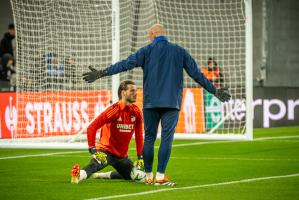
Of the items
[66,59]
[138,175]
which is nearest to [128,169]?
[138,175]

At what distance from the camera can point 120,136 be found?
1124 cm

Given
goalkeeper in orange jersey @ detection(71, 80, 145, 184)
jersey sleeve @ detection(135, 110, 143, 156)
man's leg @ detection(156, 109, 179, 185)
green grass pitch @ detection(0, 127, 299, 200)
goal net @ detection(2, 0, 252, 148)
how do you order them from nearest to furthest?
1. green grass pitch @ detection(0, 127, 299, 200)
2. man's leg @ detection(156, 109, 179, 185)
3. goalkeeper in orange jersey @ detection(71, 80, 145, 184)
4. jersey sleeve @ detection(135, 110, 143, 156)
5. goal net @ detection(2, 0, 252, 148)

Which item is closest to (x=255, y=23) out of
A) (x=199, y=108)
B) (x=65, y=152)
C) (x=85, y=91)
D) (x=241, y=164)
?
(x=199, y=108)

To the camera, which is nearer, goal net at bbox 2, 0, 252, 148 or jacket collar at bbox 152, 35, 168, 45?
jacket collar at bbox 152, 35, 168, 45

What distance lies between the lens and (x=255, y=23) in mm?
29781

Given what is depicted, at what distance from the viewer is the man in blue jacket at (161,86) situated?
10.6 metres

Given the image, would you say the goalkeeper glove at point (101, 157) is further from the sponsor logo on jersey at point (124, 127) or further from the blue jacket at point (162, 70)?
the blue jacket at point (162, 70)

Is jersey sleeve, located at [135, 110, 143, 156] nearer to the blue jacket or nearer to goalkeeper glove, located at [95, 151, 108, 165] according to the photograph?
goalkeeper glove, located at [95, 151, 108, 165]

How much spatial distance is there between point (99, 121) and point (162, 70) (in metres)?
1.08

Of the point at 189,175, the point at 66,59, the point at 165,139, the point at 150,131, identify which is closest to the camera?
the point at 165,139

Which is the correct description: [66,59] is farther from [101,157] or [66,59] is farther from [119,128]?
[101,157]

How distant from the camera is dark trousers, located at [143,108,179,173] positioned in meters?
10.6

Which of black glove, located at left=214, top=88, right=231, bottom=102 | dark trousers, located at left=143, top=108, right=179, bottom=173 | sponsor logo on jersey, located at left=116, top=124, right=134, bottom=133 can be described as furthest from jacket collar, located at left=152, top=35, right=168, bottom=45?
sponsor logo on jersey, located at left=116, top=124, right=134, bottom=133

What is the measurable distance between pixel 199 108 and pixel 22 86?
6190 millimetres
